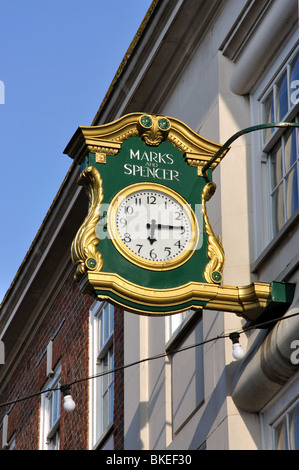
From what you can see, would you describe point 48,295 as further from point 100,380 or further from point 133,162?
point 133,162

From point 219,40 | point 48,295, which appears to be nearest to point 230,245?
point 219,40

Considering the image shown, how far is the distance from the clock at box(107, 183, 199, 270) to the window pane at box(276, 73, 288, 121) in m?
1.92

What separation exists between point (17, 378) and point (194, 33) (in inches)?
420

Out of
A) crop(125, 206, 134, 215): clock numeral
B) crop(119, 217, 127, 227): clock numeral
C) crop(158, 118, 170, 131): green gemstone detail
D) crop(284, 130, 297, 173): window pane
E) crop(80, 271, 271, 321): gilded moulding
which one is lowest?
crop(80, 271, 271, 321): gilded moulding

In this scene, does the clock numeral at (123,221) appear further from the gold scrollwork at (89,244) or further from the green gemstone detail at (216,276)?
the green gemstone detail at (216,276)

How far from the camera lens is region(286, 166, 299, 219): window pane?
13.2 m

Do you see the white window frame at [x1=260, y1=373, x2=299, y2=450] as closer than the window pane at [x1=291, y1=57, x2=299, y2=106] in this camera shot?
Yes

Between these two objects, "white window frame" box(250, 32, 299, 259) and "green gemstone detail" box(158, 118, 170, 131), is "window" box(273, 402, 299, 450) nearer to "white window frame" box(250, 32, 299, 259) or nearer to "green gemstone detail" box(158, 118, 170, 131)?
"white window frame" box(250, 32, 299, 259)

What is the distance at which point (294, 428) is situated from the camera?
12359 millimetres

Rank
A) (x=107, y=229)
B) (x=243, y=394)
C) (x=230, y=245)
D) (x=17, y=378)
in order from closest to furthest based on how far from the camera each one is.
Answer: (x=107, y=229) < (x=243, y=394) < (x=230, y=245) < (x=17, y=378)

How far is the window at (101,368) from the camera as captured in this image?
18.9 meters

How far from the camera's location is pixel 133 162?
12.7 metres

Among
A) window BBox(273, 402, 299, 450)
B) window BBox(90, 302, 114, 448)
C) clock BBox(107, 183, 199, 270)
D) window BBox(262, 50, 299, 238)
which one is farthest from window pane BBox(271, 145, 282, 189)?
window BBox(90, 302, 114, 448)

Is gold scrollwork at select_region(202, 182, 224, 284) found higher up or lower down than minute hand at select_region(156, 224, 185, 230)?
lower down
